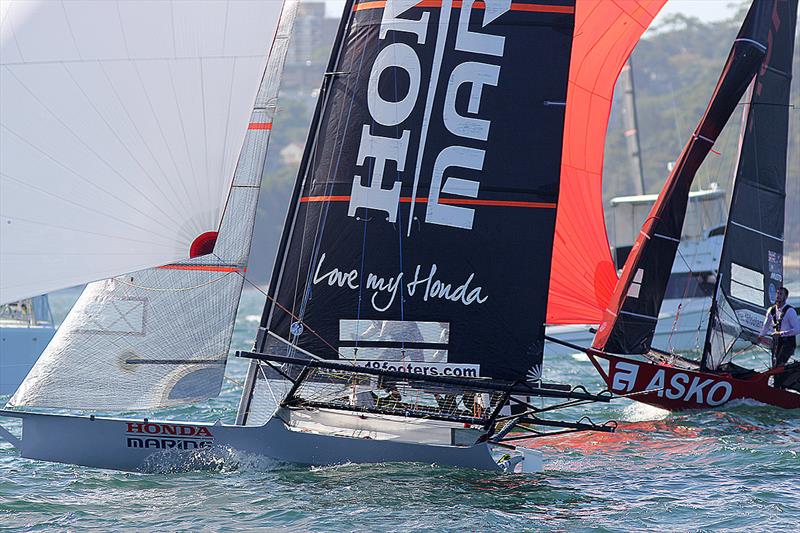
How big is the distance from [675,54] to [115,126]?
370ft

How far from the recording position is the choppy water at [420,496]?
24.1 ft

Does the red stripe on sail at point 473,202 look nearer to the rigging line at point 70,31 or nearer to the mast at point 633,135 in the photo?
the rigging line at point 70,31

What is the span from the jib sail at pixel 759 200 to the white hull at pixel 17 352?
25.4 feet

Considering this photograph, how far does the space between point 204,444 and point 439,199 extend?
7.56 ft

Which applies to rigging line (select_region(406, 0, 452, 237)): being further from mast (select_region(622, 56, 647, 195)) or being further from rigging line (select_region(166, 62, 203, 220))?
mast (select_region(622, 56, 647, 195))

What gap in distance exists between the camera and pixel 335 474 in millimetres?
8164

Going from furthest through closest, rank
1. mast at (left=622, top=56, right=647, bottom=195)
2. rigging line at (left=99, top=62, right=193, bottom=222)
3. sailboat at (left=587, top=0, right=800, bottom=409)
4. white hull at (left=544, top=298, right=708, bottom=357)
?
mast at (left=622, top=56, right=647, bottom=195) → white hull at (left=544, top=298, right=708, bottom=357) → sailboat at (left=587, top=0, right=800, bottom=409) → rigging line at (left=99, top=62, right=193, bottom=222)

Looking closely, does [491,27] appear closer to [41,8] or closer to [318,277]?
[318,277]

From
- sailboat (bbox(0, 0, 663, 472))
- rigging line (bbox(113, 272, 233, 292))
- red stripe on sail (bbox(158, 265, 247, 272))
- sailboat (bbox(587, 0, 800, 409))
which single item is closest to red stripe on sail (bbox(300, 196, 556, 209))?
sailboat (bbox(0, 0, 663, 472))

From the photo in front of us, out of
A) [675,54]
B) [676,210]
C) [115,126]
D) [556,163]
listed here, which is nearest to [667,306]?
[676,210]

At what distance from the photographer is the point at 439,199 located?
27.1 feet

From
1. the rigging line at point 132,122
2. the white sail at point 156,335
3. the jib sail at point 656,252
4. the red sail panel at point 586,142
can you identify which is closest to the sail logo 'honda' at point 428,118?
the white sail at point 156,335

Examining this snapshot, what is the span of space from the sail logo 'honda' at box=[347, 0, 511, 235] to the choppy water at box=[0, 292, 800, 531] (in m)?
1.79

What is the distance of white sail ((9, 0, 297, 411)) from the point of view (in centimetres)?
811
